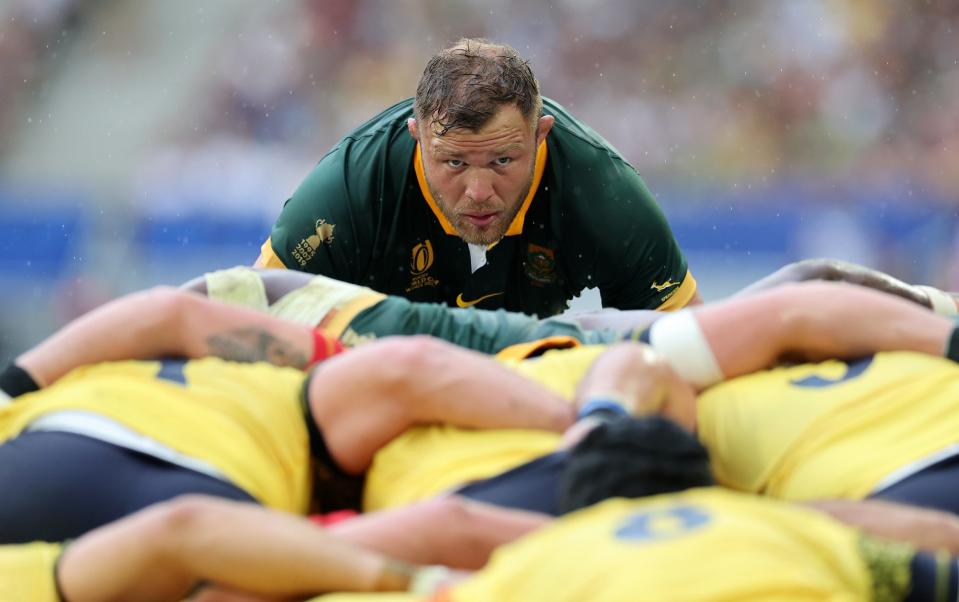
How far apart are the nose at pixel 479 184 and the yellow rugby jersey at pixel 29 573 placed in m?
1.61

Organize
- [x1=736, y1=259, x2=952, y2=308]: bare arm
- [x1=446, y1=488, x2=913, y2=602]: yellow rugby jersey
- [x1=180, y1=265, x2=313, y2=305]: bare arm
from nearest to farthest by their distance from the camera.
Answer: [x1=446, y1=488, x2=913, y2=602]: yellow rugby jersey
[x1=180, y1=265, x2=313, y2=305]: bare arm
[x1=736, y1=259, x2=952, y2=308]: bare arm

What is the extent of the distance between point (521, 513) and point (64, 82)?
4.78 m

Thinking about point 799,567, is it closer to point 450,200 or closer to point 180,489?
point 180,489

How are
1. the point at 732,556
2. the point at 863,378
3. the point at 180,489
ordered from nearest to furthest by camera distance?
1. the point at 732,556
2. the point at 180,489
3. the point at 863,378

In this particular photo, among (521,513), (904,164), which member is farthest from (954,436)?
(904,164)

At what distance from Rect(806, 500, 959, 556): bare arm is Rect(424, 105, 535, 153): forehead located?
5.08 feet

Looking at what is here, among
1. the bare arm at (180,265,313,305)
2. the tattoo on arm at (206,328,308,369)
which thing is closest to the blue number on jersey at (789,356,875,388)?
the tattoo on arm at (206,328,308,369)

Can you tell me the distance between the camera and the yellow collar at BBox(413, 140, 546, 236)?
130 inches

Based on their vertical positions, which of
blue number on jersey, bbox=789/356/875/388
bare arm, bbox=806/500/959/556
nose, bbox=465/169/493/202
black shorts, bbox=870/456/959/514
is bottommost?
black shorts, bbox=870/456/959/514

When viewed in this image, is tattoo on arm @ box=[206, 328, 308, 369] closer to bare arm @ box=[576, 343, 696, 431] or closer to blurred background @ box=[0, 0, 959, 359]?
bare arm @ box=[576, 343, 696, 431]

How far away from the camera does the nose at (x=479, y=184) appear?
3.16 m

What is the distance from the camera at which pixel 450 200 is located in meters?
3.23

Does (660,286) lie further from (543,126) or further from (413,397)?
(413,397)

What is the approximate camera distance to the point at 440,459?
1901 mm
